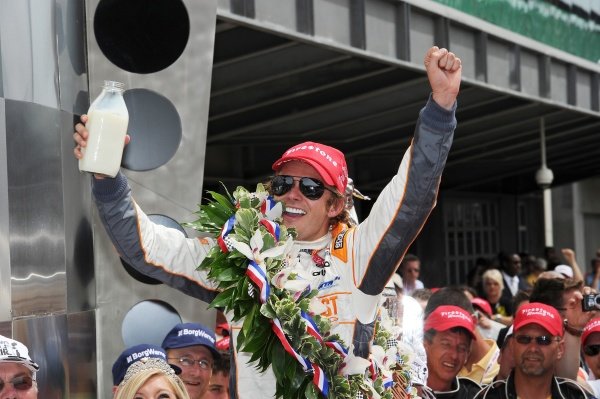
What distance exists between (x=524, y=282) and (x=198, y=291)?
38.2ft

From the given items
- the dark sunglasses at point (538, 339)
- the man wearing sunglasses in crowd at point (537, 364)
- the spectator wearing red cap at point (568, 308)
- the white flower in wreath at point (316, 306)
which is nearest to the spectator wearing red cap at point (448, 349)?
the man wearing sunglasses in crowd at point (537, 364)

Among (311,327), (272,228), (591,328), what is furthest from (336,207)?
(591,328)

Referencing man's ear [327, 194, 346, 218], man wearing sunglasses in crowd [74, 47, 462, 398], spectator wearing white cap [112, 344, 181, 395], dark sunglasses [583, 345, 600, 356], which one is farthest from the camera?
dark sunglasses [583, 345, 600, 356]

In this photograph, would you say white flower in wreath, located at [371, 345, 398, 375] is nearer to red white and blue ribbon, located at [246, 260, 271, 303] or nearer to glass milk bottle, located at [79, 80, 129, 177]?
red white and blue ribbon, located at [246, 260, 271, 303]

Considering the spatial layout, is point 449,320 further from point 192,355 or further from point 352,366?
point 352,366

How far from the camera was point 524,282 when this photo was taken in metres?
15.3

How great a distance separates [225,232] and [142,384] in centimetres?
78

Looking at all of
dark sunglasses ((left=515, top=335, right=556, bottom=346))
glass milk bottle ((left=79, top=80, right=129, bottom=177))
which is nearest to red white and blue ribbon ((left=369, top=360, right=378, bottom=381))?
glass milk bottle ((left=79, top=80, right=129, bottom=177))

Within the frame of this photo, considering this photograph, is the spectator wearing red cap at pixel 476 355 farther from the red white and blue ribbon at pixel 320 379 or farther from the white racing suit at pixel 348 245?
the red white and blue ribbon at pixel 320 379

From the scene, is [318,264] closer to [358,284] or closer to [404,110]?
[358,284]

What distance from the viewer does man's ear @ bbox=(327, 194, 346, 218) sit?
4.14m

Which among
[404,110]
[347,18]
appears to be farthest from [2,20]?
[404,110]

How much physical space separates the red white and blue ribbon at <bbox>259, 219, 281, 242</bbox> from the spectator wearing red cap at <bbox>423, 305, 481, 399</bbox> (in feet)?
8.64

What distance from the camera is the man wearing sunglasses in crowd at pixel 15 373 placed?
13.1 ft
